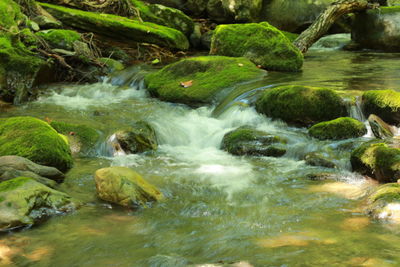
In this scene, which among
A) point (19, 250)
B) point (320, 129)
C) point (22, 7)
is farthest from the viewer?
point (22, 7)

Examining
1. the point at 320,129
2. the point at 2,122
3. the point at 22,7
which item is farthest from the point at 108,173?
the point at 22,7

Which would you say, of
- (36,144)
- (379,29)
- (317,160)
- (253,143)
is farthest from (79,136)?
(379,29)

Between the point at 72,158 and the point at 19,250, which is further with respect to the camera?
the point at 72,158

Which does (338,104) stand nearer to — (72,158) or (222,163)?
(222,163)

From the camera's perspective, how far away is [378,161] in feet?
16.4

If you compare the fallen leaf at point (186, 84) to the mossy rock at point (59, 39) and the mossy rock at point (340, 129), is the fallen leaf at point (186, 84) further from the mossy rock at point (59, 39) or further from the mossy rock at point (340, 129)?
the mossy rock at point (59, 39)

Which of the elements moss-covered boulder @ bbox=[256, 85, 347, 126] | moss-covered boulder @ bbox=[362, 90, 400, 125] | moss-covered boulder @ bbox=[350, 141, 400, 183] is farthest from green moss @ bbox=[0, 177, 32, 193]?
moss-covered boulder @ bbox=[362, 90, 400, 125]

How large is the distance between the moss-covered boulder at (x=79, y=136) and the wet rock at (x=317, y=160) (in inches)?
126

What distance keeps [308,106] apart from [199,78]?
10.0ft

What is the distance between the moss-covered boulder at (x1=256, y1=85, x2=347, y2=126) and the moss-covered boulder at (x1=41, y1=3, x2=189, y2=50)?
6927 millimetres

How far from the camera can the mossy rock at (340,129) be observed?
631cm

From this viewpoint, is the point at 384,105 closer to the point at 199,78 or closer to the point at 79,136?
the point at 199,78

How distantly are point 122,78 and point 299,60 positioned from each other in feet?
14.8

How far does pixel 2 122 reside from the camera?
6.37m
